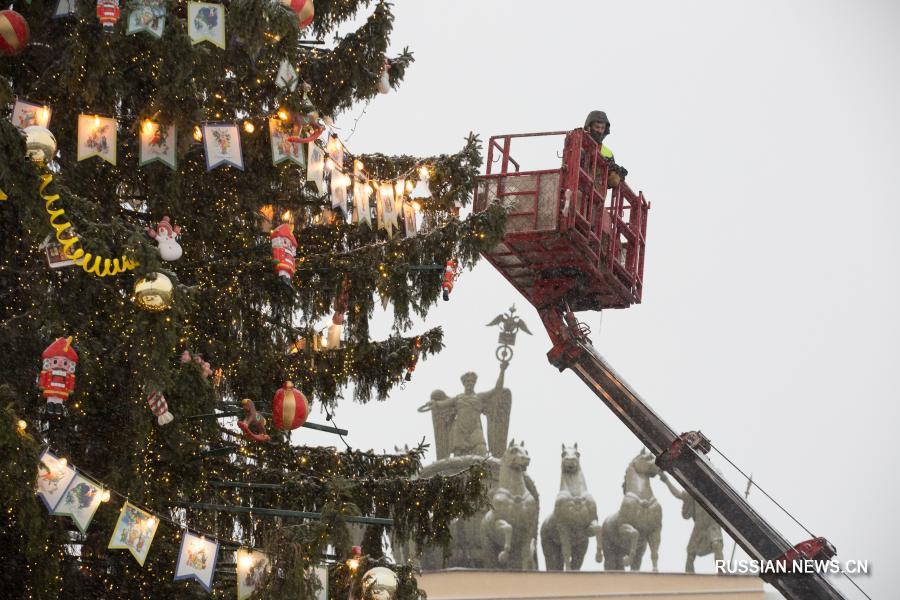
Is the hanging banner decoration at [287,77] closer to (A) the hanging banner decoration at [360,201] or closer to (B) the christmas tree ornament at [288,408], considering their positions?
(A) the hanging banner decoration at [360,201]

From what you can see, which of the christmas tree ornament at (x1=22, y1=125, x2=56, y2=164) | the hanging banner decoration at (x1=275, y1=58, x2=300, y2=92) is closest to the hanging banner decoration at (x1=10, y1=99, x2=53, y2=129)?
the christmas tree ornament at (x1=22, y1=125, x2=56, y2=164)

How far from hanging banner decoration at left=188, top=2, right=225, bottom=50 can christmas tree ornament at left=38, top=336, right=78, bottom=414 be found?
8.77 ft

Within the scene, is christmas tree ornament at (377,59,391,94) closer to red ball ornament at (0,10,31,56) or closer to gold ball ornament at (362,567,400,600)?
red ball ornament at (0,10,31,56)

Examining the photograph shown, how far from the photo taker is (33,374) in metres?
10.0

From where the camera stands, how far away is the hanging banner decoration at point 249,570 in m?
9.80

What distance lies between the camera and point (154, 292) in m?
8.91

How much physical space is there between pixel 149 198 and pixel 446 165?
2973 millimetres

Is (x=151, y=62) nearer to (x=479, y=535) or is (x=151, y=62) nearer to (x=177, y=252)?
(x=177, y=252)

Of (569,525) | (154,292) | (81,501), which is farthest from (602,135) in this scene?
(569,525)

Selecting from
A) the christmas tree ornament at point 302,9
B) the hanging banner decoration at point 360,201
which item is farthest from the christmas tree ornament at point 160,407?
the christmas tree ornament at point 302,9

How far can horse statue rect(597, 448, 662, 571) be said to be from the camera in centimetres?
2344

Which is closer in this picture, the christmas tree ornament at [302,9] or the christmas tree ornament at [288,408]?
the christmas tree ornament at [288,408]

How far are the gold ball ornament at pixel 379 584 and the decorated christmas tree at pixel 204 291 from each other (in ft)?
0.09

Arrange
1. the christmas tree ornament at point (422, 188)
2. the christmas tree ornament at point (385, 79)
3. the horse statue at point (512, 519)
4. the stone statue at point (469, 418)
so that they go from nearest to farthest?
the christmas tree ornament at point (385, 79), the christmas tree ornament at point (422, 188), the horse statue at point (512, 519), the stone statue at point (469, 418)
